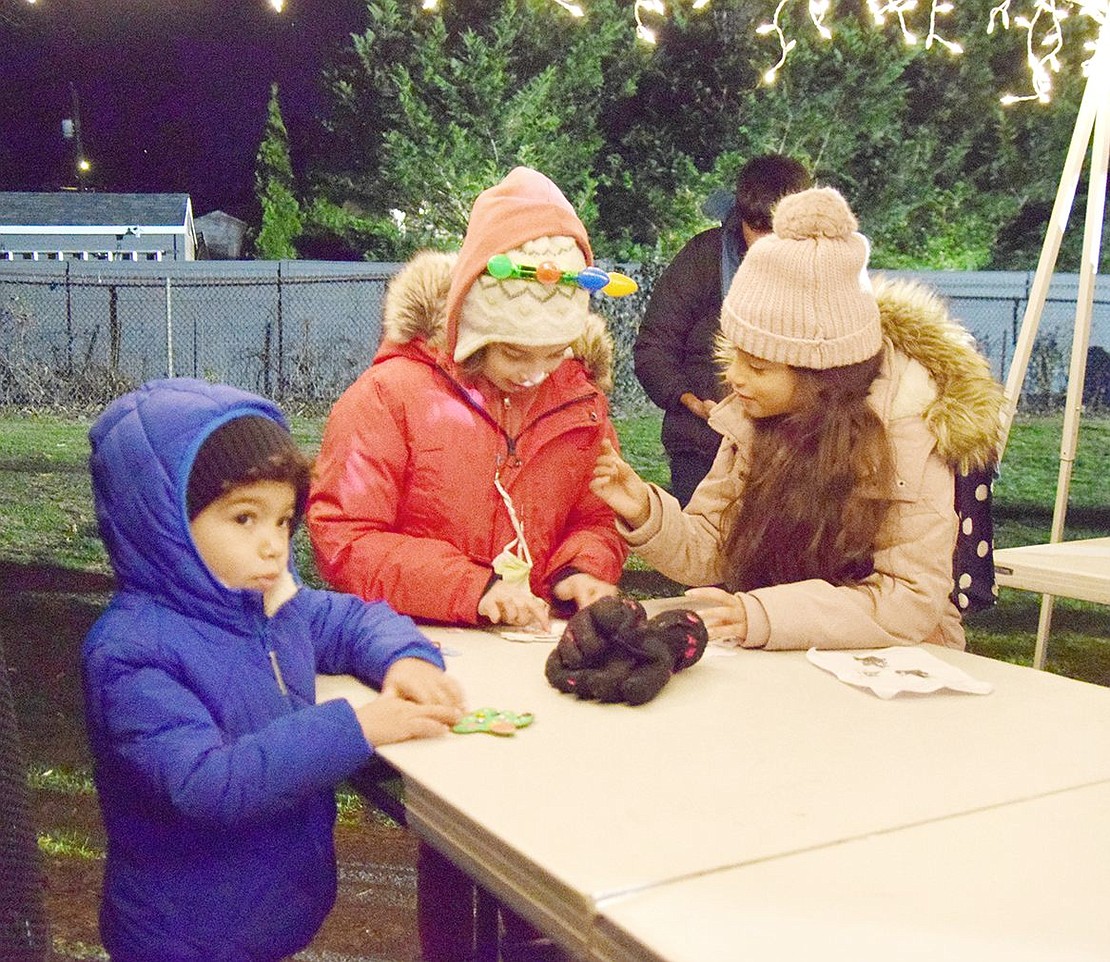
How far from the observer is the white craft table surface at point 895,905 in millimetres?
761

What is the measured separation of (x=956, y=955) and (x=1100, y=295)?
8547mm

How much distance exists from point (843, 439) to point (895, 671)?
0.37 m

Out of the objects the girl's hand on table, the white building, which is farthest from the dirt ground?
the white building

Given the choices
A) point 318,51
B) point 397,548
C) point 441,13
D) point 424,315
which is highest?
point 441,13

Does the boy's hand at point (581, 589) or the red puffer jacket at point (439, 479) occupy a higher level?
the red puffer jacket at point (439, 479)

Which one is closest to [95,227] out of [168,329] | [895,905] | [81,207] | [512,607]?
[81,207]

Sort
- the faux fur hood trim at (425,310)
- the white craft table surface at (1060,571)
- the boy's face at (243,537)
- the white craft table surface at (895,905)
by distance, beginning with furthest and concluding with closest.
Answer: the white craft table surface at (1060,571) < the faux fur hood trim at (425,310) < the boy's face at (243,537) < the white craft table surface at (895,905)

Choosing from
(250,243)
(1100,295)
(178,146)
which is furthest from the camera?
(1100,295)

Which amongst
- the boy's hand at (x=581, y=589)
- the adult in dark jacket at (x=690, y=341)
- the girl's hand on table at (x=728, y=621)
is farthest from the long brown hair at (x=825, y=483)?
the adult in dark jacket at (x=690, y=341)

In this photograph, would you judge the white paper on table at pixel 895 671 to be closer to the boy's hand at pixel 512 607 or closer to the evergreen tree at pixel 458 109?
the boy's hand at pixel 512 607

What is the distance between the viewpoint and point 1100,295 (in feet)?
27.1

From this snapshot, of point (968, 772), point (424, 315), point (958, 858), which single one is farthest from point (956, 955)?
point (424, 315)

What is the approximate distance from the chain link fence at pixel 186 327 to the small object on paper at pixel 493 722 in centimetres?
421

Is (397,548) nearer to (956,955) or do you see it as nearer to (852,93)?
(956,955)
